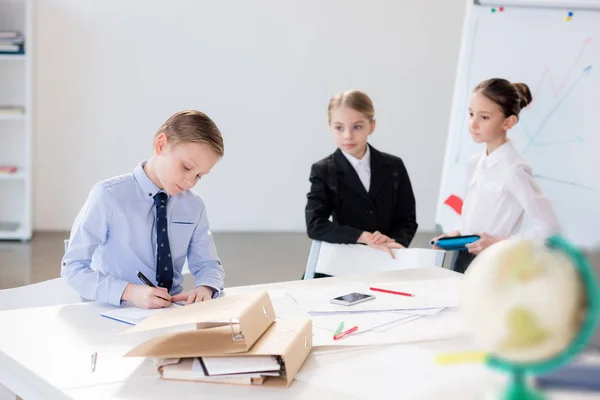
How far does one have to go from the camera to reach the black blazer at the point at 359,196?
2.86 meters

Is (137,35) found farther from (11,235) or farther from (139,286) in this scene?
(139,286)

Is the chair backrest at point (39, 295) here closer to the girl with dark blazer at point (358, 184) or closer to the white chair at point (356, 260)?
the white chair at point (356, 260)

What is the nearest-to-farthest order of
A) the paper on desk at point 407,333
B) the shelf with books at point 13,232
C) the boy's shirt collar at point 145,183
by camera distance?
the paper on desk at point 407,333, the boy's shirt collar at point 145,183, the shelf with books at point 13,232

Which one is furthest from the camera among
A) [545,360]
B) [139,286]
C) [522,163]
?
[522,163]

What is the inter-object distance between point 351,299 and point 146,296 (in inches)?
19.6

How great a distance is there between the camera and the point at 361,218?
9.43ft

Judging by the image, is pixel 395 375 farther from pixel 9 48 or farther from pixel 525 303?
pixel 9 48

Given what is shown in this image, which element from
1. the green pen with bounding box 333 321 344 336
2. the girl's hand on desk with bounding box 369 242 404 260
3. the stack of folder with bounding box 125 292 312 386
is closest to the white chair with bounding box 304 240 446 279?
the girl's hand on desk with bounding box 369 242 404 260

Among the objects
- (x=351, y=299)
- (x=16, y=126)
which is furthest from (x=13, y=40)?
(x=351, y=299)

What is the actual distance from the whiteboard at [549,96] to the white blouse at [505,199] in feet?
2.51

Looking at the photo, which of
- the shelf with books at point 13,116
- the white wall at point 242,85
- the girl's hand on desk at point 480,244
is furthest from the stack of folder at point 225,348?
the white wall at point 242,85

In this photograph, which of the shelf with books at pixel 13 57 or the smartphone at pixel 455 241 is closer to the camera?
the smartphone at pixel 455 241

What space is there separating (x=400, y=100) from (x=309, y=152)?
819mm

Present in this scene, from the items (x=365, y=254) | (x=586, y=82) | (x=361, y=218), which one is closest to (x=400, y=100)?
(x=586, y=82)
